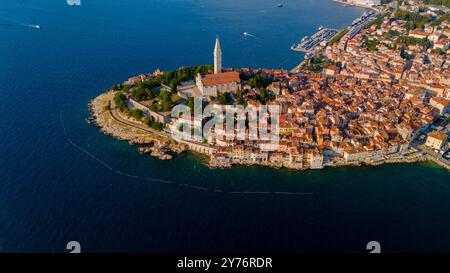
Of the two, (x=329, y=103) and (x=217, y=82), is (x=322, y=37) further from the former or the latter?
(x=217, y=82)

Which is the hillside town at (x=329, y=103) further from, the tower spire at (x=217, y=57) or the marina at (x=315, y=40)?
the marina at (x=315, y=40)

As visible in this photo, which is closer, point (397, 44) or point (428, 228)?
point (428, 228)

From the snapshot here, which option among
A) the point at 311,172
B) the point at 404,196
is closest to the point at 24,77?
the point at 311,172

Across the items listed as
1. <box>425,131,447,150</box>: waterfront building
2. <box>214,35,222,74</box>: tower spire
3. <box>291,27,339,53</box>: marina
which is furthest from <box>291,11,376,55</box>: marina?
<box>425,131,447,150</box>: waterfront building

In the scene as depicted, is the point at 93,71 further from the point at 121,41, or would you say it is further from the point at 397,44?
the point at 397,44

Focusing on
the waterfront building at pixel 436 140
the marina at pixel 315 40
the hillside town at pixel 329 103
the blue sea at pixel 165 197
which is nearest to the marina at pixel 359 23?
the marina at pixel 315 40
